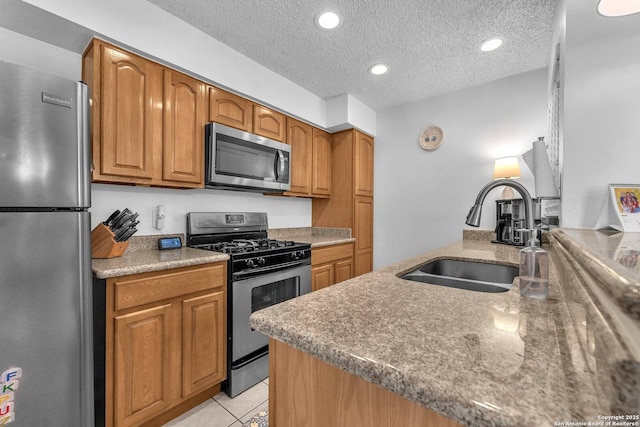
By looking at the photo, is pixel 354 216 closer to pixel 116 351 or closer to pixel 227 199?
pixel 227 199

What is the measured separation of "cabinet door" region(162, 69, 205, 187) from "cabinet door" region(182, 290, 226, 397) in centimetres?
88

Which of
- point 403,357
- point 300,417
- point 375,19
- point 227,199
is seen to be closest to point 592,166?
point 403,357

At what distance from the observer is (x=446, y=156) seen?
3033mm

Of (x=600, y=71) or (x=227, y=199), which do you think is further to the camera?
(x=227, y=199)

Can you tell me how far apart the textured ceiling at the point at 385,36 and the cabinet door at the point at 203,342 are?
73.0 inches

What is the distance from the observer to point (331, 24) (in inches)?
74.4

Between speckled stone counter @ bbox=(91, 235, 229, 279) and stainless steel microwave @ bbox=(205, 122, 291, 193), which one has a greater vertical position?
stainless steel microwave @ bbox=(205, 122, 291, 193)

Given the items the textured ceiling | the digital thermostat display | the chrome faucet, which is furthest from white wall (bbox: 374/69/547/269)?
the chrome faucet

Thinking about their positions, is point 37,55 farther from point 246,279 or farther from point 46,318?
point 246,279

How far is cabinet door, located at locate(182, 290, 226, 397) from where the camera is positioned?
1.59 m

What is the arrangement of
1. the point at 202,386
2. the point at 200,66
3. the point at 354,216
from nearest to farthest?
the point at 202,386
the point at 200,66
the point at 354,216

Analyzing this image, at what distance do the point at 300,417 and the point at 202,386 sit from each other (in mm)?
1350

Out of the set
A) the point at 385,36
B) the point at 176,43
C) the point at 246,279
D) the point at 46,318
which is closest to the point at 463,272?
the point at 246,279

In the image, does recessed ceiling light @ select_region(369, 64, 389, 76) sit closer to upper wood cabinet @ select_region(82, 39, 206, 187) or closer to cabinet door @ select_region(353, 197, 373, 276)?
cabinet door @ select_region(353, 197, 373, 276)
